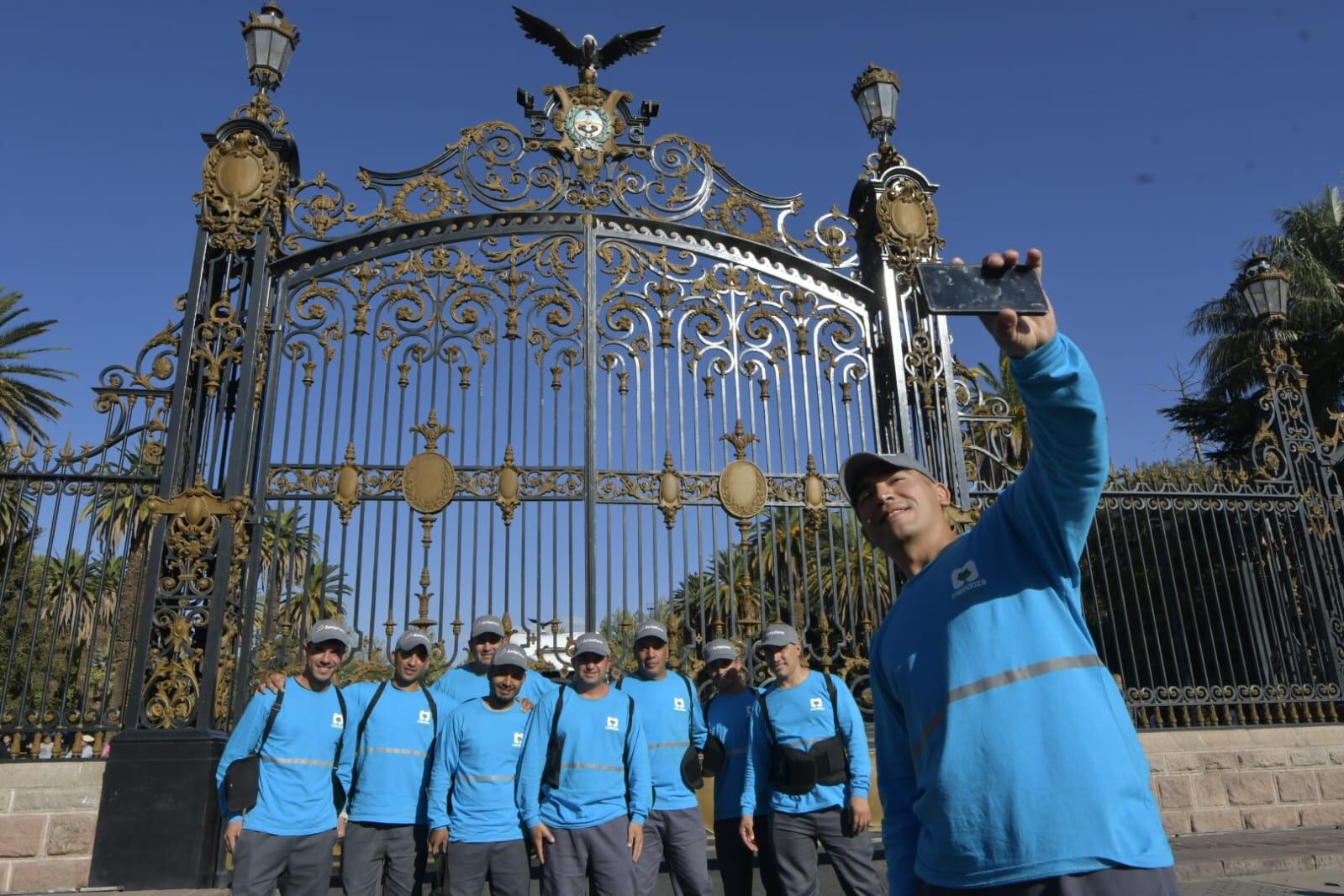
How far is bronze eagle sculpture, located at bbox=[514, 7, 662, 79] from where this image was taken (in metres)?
9.30

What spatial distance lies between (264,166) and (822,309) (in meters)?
5.11

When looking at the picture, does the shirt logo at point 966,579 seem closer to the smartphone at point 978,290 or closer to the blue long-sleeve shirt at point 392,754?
the smartphone at point 978,290

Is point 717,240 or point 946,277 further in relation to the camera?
point 717,240

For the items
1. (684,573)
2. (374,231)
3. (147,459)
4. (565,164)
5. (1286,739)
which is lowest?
(1286,739)

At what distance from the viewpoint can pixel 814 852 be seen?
5348 mm

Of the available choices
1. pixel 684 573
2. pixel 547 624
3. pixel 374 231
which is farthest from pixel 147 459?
pixel 684 573

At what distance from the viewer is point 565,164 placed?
9117 mm

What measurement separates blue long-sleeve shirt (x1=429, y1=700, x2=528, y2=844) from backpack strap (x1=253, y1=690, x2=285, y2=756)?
35.2 inches

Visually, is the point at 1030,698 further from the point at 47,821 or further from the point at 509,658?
the point at 47,821

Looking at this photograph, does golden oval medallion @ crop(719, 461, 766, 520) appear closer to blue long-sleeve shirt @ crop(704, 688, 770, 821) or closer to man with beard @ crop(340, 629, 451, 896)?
blue long-sleeve shirt @ crop(704, 688, 770, 821)

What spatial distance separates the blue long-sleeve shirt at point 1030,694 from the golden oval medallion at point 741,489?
604 centimetres

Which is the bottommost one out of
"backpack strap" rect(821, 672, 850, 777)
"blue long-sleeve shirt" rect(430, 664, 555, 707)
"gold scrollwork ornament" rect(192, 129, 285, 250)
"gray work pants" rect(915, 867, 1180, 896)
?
"gray work pants" rect(915, 867, 1180, 896)

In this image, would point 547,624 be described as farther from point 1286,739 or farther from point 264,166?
point 1286,739

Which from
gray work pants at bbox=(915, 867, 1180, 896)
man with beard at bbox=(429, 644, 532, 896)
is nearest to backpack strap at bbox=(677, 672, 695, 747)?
man with beard at bbox=(429, 644, 532, 896)
